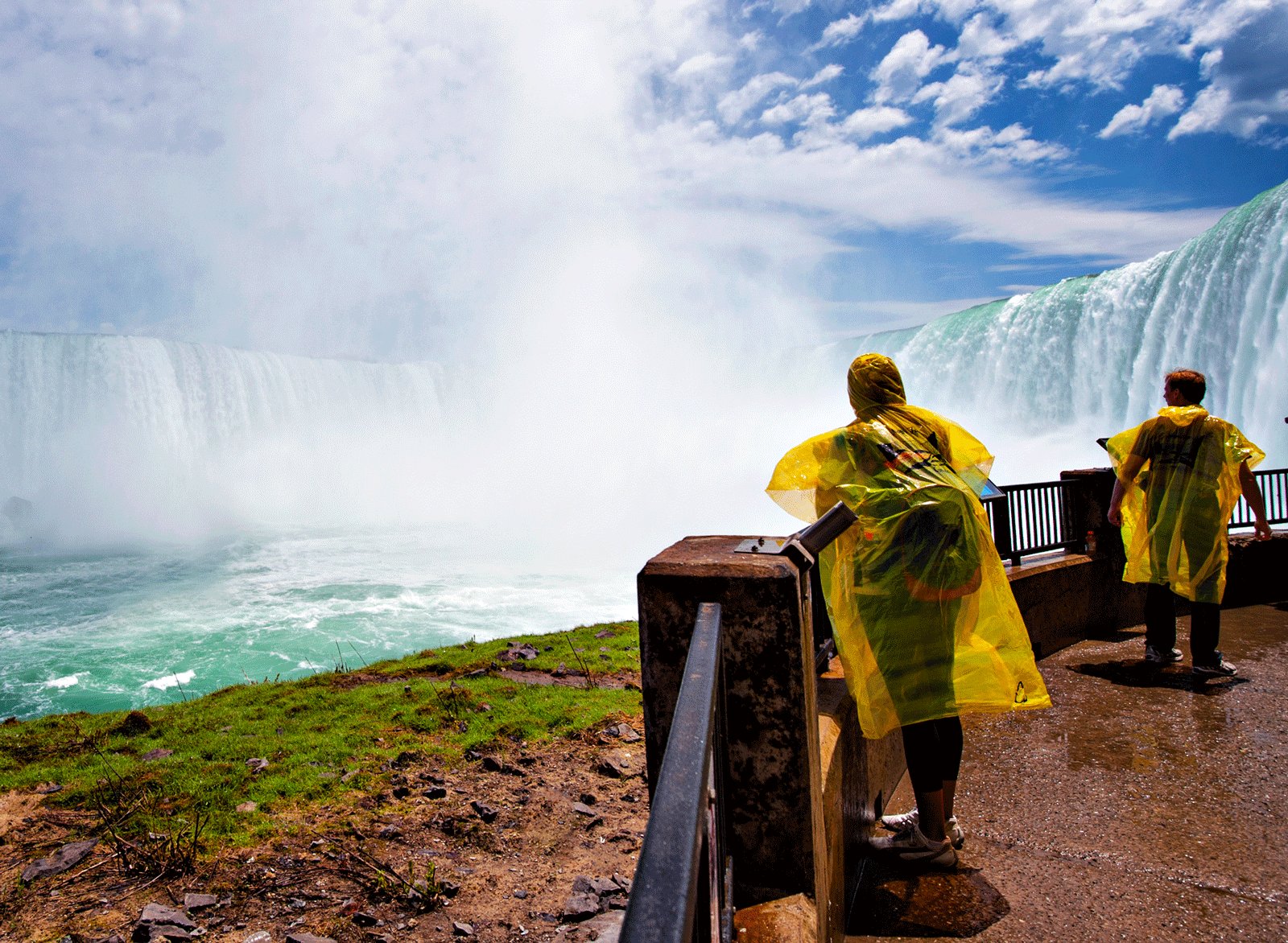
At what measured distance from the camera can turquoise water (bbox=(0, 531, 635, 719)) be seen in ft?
43.2

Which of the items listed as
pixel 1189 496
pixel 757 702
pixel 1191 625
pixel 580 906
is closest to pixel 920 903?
pixel 580 906

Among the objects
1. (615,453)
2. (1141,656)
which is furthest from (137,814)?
(615,453)

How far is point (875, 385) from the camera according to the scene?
3.09 m

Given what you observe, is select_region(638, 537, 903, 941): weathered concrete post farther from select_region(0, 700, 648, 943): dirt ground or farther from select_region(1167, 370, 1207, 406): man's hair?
select_region(1167, 370, 1207, 406): man's hair

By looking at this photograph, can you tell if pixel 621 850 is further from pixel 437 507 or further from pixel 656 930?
pixel 437 507

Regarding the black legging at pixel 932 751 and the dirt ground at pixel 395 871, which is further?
the dirt ground at pixel 395 871

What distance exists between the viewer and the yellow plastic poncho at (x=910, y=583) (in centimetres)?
284

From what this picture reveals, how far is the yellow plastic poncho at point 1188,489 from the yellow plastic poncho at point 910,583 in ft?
10.1

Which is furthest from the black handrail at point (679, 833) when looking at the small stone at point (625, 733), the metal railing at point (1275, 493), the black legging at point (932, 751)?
the metal railing at point (1275, 493)

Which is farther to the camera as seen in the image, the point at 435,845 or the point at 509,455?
the point at 509,455

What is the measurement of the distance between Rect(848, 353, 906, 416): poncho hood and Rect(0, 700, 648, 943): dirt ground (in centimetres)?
232

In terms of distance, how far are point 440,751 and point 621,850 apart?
69.4 inches

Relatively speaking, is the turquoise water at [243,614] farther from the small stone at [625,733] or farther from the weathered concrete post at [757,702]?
the weathered concrete post at [757,702]

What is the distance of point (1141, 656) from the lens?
6.21 metres
